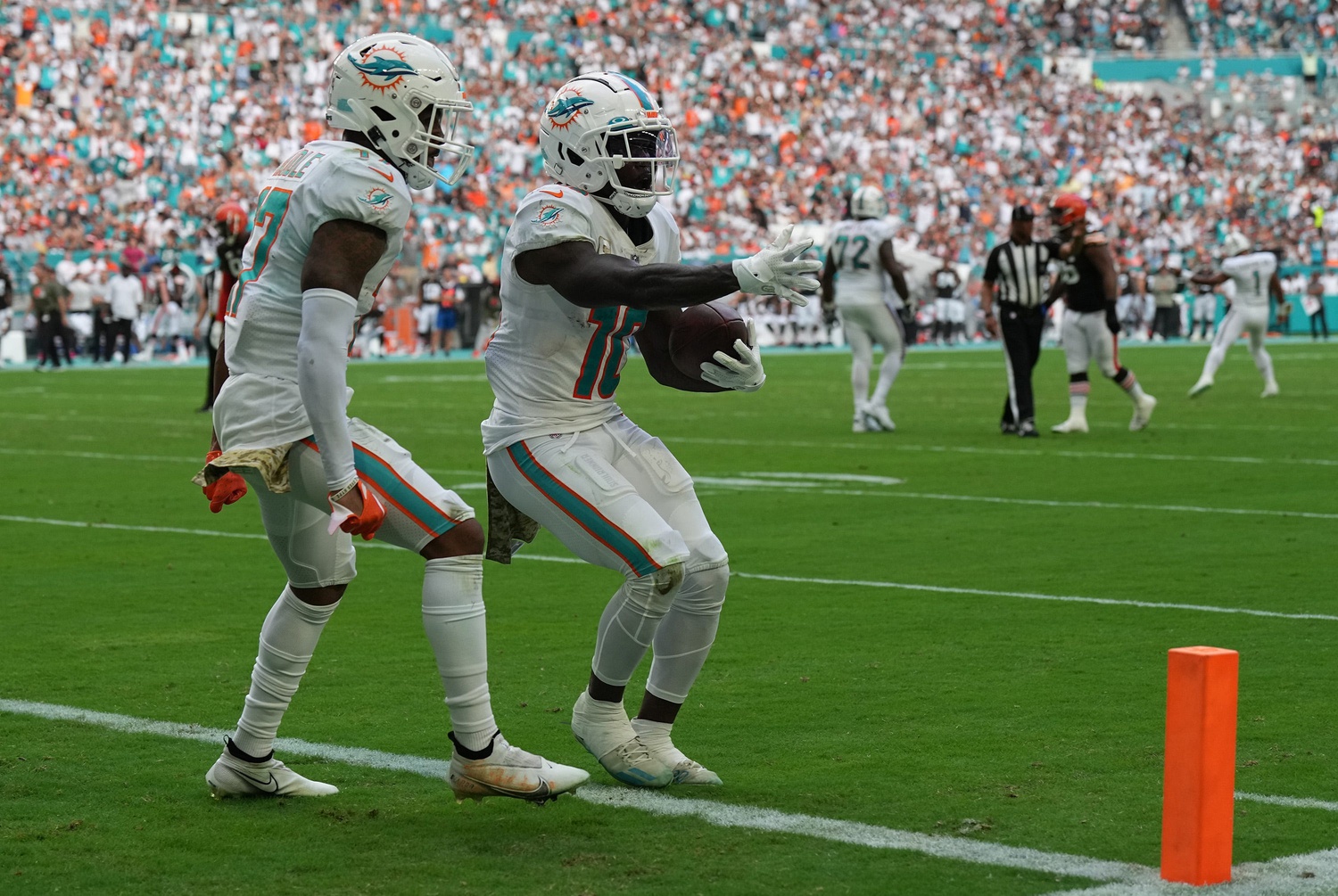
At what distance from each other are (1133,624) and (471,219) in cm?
3001

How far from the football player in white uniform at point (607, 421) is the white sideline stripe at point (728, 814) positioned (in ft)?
0.57

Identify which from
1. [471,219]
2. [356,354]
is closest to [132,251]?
[356,354]

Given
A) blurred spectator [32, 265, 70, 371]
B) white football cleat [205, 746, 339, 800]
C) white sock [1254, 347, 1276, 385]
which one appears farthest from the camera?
blurred spectator [32, 265, 70, 371]

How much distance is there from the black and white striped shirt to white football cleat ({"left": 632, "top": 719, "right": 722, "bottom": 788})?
10.5 meters

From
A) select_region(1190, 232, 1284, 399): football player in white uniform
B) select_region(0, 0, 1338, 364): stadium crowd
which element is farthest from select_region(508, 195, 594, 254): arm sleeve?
select_region(0, 0, 1338, 364): stadium crowd

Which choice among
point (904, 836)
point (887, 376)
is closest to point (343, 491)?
point (904, 836)

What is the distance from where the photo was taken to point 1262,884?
3746mm

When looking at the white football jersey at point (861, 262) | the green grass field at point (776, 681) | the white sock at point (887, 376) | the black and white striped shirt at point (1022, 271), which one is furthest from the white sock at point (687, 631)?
the white sock at point (887, 376)

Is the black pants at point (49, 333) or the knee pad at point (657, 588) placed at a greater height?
the knee pad at point (657, 588)

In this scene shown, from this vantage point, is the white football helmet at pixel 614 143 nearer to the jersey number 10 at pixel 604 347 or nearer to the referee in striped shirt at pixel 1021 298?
the jersey number 10 at pixel 604 347

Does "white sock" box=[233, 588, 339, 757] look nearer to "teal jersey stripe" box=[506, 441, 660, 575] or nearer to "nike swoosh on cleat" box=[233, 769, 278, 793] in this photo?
"nike swoosh on cleat" box=[233, 769, 278, 793]

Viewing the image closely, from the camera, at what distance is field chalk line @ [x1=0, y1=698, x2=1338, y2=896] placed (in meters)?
3.75

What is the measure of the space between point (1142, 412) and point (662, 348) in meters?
11.2

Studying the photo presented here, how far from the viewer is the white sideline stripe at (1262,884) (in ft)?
12.1
